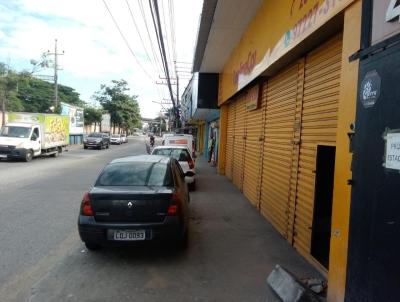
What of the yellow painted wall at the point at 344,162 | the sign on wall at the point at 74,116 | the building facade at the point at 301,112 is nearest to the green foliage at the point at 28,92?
the sign on wall at the point at 74,116

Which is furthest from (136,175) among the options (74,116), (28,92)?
(28,92)

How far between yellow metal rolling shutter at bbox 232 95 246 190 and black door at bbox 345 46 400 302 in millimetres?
9473

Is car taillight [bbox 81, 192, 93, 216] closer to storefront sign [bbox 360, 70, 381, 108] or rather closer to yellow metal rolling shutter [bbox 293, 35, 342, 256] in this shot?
yellow metal rolling shutter [bbox 293, 35, 342, 256]

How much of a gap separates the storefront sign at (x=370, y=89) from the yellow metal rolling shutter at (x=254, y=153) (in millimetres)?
6339

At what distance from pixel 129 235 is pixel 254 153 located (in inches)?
244

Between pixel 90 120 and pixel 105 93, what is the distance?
7525mm

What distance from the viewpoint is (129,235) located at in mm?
5742

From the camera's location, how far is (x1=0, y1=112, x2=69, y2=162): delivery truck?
21906mm

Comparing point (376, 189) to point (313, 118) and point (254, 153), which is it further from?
point (254, 153)

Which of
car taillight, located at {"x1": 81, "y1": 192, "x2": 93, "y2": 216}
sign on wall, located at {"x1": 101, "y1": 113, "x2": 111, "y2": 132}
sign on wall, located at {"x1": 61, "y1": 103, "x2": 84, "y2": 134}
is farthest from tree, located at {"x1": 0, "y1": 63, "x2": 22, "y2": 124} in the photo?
car taillight, located at {"x1": 81, "y1": 192, "x2": 93, "y2": 216}

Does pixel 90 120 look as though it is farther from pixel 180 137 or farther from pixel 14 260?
pixel 14 260

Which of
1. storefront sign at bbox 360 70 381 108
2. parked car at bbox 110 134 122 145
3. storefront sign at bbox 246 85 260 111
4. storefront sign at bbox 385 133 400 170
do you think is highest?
storefront sign at bbox 246 85 260 111

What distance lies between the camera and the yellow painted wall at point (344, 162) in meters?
4.12

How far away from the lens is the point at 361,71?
3920 millimetres
